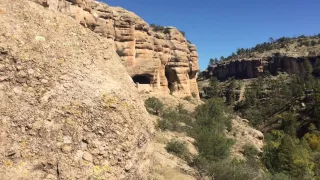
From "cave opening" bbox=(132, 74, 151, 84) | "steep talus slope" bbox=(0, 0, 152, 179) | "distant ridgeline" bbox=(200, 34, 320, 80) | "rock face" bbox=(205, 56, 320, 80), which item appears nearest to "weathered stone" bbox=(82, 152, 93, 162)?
"steep talus slope" bbox=(0, 0, 152, 179)

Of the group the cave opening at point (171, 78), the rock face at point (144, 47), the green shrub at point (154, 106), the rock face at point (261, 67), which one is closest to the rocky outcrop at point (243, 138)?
the green shrub at point (154, 106)

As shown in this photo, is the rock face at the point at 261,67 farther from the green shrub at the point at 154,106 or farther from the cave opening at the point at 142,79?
the green shrub at the point at 154,106

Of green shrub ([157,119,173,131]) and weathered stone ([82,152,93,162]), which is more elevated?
weathered stone ([82,152,93,162])

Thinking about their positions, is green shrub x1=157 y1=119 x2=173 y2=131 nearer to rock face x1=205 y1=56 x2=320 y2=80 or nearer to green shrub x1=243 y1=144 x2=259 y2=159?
green shrub x1=243 y1=144 x2=259 y2=159

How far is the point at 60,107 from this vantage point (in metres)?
4.95

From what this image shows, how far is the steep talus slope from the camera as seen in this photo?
4570 millimetres

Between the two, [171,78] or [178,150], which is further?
[171,78]

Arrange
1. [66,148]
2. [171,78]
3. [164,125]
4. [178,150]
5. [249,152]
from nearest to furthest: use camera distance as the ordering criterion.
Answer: [66,148], [178,150], [164,125], [249,152], [171,78]

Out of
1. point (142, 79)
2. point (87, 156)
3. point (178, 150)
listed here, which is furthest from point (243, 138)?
point (87, 156)

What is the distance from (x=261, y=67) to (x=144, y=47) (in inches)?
3458

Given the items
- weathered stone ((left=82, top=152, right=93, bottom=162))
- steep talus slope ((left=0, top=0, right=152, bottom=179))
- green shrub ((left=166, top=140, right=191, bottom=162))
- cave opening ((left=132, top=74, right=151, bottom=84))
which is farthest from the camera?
cave opening ((left=132, top=74, right=151, bottom=84))

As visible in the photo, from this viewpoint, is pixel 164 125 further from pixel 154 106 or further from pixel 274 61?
pixel 274 61

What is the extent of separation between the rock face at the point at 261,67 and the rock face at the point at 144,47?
229 feet

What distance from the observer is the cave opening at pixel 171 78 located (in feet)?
155
